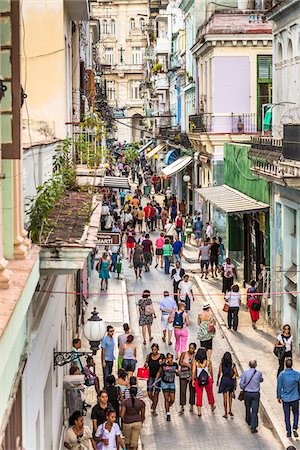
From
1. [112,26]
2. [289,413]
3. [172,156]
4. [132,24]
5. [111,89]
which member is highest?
[132,24]

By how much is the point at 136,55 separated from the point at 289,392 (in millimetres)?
106970

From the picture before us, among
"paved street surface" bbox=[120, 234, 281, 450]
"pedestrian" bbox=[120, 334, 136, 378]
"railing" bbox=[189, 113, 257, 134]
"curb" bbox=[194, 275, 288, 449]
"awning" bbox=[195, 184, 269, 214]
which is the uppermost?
"railing" bbox=[189, 113, 257, 134]

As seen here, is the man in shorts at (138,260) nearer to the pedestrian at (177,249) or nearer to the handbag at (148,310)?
the pedestrian at (177,249)

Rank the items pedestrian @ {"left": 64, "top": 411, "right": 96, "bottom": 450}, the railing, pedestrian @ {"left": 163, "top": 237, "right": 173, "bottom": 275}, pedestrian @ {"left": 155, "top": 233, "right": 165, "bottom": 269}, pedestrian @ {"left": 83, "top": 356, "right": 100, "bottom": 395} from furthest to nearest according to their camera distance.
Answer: the railing → pedestrian @ {"left": 155, "top": 233, "right": 165, "bottom": 269} → pedestrian @ {"left": 163, "top": 237, "right": 173, "bottom": 275} → pedestrian @ {"left": 83, "top": 356, "right": 100, "bottom": 395} → pedestrian @ {"left": 64, "top": 411, "right": 96, "bottom": 450}

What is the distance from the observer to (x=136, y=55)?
393 feet

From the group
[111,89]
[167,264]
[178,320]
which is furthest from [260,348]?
[111,89]

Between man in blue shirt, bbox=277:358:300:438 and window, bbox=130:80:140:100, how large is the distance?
4025 inches

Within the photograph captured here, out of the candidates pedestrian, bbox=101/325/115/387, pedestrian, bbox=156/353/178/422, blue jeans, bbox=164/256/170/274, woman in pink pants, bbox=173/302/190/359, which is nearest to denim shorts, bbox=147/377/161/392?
pedestrian, bbox=156/353/178/422

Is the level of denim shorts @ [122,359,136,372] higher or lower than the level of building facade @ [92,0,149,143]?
lower

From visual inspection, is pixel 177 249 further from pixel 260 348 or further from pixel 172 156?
pixel 172 156

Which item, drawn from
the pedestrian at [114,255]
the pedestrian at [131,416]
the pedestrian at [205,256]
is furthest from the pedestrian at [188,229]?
the pedestrian at [131,416]

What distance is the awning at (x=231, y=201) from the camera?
2496 cm

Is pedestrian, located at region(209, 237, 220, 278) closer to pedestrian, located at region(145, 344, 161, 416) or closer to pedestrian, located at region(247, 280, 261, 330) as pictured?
pedestrian, located at region(247, 280, 261, 330)

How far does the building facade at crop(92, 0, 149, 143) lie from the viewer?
381ft
